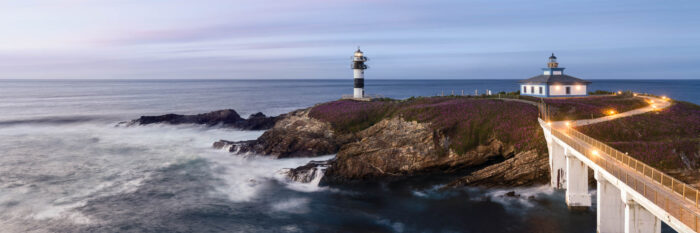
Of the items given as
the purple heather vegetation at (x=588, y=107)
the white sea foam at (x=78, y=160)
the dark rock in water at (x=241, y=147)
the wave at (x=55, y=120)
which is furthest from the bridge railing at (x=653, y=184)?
the wave at (x=55, y=120)

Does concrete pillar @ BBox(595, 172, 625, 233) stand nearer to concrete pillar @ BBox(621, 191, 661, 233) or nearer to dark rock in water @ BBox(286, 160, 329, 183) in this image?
concrete pillar @ BBox(621, 191, 661, 233)

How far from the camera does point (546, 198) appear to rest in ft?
94.6

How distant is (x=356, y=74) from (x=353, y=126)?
65.4ft

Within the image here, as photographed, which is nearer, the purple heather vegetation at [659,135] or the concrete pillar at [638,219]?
the concrete pillar at [638,219]

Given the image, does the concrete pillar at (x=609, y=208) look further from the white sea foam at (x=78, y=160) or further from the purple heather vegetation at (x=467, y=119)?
the white sea foam at (x=78, y=160)

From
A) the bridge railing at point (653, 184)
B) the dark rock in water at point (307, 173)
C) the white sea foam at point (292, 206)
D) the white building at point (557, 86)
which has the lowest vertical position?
the white sea foam at point (292, 206)

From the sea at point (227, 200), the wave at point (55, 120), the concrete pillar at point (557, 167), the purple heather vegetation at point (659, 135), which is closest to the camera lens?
the sea at point (227, 200)

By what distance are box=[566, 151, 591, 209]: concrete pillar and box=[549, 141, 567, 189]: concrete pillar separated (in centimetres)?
345

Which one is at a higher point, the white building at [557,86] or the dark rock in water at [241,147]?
the white building at [557,86]

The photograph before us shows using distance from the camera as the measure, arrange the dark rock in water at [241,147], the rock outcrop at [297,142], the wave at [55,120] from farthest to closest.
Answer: the wave at [55,120] → the dark rock in water at [241,147] → the rock outcrop at [297,142]

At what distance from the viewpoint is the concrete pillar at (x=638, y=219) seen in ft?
58.0

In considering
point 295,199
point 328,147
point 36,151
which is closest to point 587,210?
point 295,199

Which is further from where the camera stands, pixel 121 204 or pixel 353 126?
pixel 353 126

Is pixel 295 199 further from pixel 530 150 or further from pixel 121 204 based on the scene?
pixel 530 150
